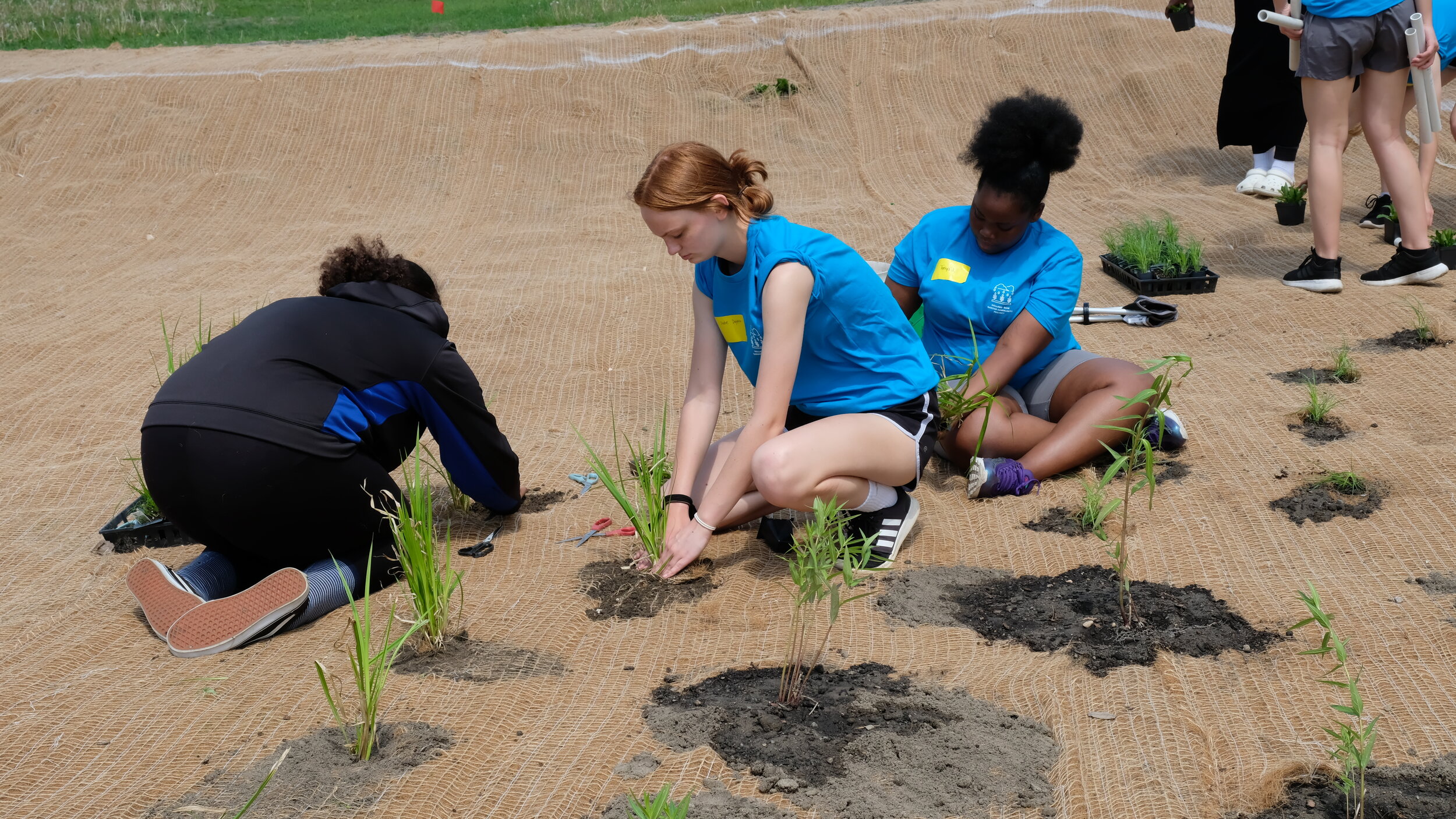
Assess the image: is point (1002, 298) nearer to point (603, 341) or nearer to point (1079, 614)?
point (1079, 614)

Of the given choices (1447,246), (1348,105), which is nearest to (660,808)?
(1348,105)

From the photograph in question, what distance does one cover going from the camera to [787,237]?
2.63 meters

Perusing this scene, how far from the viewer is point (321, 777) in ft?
6.13

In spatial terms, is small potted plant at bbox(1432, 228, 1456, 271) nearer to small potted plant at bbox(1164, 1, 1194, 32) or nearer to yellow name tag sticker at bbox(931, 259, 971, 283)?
small potted plant at bbox(1164, 1, 1194, 32)

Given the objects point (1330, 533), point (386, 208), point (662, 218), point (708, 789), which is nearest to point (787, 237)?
point (662, 218)

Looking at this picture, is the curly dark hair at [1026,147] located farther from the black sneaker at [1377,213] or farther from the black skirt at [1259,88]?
the black skirt at [1259,88]

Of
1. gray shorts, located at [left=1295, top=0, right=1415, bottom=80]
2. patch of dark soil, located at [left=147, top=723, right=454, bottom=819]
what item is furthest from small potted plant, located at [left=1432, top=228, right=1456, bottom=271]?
patch of dark soil, located at [left=147, top=723, right=454, bottom=819]

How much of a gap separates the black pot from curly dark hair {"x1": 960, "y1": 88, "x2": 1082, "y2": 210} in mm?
3158

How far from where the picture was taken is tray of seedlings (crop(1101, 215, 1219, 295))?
190 inches

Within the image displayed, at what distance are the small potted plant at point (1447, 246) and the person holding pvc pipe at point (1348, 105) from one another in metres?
0.21

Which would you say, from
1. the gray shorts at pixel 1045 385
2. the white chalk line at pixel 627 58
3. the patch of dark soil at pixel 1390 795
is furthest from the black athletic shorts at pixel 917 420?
the white chalk line at pixel 627 58

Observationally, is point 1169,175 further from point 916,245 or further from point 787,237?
point 787,237

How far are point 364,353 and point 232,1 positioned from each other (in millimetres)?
11346

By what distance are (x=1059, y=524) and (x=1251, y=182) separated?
14.3 feet
